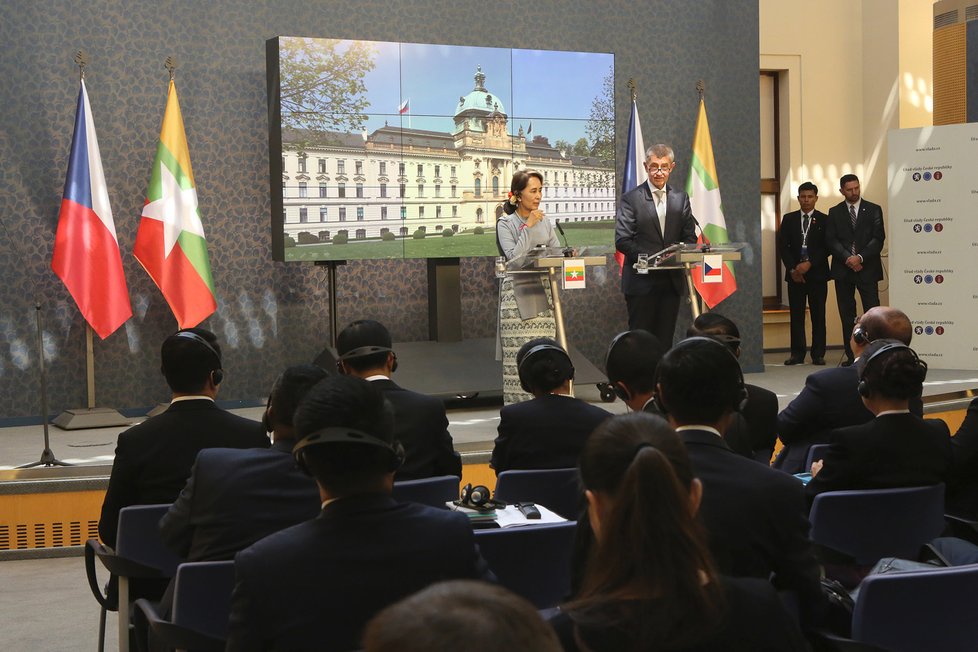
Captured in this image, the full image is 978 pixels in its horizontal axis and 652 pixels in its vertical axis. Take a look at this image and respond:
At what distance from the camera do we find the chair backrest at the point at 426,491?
3.19 m

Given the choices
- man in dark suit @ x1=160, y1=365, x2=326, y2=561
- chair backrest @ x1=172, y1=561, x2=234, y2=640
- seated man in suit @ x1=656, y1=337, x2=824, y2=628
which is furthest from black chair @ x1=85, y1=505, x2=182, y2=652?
seated man in suit @ x1=656, y1=337, x2=824, y2=628

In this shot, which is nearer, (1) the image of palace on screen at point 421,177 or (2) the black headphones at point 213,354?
(2) the black headphones at point 213,354

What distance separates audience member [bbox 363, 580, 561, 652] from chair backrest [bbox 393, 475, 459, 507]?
2299 millimetres

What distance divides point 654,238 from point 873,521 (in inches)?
161

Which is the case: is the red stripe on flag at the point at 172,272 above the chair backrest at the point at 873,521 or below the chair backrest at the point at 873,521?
above

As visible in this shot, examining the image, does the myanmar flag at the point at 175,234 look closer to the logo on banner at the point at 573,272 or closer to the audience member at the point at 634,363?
the logo on banner at the point at 573,272

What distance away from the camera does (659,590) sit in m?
1.51

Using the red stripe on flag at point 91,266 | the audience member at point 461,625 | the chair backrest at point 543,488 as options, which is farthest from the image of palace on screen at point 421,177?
the audience member at point 461,625

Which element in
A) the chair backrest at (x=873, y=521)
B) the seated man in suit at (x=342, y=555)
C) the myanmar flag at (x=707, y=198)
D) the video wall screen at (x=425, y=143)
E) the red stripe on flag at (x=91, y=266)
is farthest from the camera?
the myanmar flag at (x=707, y=198)

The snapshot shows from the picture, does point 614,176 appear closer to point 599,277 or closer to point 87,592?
point 599,277

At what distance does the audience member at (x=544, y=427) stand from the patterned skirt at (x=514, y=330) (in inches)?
108

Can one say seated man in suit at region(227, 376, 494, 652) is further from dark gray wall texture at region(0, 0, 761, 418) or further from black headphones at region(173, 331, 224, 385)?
dark gray wall texture at region(0, 0, 761, 418)

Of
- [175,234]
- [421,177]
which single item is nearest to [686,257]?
[421,177]

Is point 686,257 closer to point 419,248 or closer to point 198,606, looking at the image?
point 419,248
